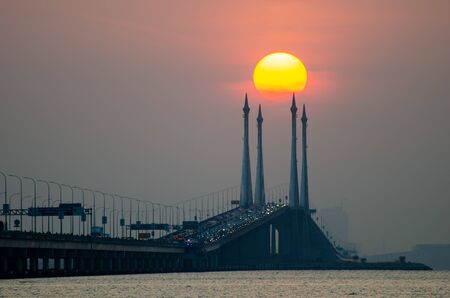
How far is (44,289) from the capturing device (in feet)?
538

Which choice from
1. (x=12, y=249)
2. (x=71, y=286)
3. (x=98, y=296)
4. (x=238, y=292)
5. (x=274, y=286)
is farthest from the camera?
(x=12, y=249)

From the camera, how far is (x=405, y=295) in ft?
520

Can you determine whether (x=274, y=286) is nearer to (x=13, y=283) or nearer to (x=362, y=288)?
(x=362, y=288)

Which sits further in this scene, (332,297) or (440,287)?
(440,287)

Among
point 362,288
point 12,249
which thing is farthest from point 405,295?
point 12,249

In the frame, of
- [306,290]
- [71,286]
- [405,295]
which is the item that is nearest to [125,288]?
[71,286]

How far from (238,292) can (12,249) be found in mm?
46010

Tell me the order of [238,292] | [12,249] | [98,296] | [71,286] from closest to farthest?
[98,296] < [238,292] < [71,286] < [12,249]

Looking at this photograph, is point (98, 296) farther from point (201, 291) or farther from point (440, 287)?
point (440, 287)

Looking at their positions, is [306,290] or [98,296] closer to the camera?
[98,296]

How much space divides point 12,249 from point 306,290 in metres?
45.6

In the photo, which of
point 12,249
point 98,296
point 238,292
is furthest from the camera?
point 12,249

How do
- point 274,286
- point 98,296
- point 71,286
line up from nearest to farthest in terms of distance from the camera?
point 98,296 < point 71,286 < point 274,286

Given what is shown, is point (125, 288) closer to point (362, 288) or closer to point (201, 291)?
point (201, 291)
